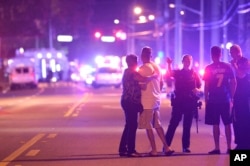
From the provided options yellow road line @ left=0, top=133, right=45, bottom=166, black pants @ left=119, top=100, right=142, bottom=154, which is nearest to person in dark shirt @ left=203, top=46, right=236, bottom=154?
black pants @ left=119, top=100, right=142, bottom=154

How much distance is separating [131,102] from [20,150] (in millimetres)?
2972

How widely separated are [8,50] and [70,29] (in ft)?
67.2

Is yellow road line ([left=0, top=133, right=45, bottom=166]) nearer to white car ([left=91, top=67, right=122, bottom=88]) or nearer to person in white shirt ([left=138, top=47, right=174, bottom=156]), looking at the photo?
person in white shirt ([left=138, top=47, right=174, bottom=156])

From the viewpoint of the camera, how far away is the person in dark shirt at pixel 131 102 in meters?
13.6

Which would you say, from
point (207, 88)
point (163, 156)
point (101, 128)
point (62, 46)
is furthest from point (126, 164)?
point (62, 46)

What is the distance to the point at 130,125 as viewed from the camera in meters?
13.8

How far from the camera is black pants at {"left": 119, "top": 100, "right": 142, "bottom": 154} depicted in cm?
1365

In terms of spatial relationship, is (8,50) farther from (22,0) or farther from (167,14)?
(167,14)

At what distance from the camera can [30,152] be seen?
14617 mm

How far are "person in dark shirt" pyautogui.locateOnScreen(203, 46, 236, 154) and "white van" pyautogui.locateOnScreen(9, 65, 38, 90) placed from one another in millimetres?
48178

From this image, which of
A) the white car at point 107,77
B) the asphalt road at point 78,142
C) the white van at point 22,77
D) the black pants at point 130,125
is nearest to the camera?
the asphalt road at point 78,142

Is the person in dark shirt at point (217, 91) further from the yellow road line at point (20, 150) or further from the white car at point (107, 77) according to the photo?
the white car at point (107, 77)

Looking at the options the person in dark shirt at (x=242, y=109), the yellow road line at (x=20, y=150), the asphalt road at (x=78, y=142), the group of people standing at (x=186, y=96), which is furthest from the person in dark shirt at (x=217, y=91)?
the yellow road line at (x=20, y=150)

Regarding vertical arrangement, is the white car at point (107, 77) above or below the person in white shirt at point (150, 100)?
below
